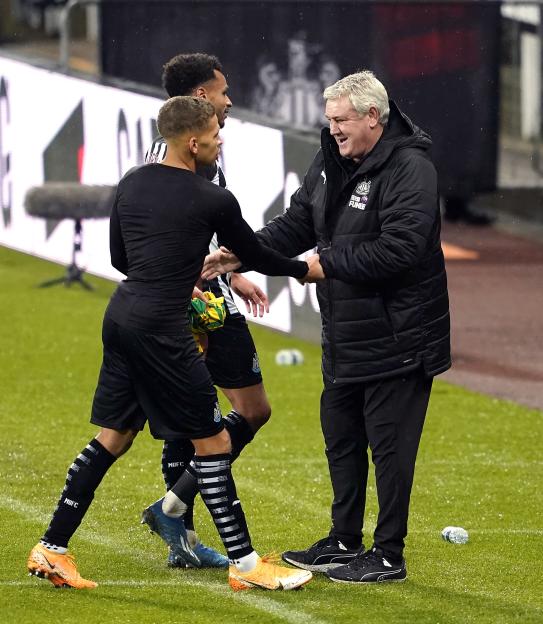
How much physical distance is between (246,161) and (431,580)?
6.95 meters

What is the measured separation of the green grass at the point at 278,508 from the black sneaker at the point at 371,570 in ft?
0.17

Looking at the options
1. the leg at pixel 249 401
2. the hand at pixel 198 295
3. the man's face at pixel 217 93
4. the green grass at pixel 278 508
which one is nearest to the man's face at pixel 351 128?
the man's face at pixel 217 93

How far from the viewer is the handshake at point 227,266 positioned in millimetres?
6398

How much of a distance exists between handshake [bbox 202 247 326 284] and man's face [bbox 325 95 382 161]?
1.44ft

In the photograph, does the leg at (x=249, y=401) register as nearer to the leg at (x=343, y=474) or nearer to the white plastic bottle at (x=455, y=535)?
the leg at (x=343, y=474)

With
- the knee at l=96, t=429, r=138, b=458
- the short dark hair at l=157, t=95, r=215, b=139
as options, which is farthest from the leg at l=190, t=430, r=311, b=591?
the short dark hair at l=157, t=95, r=215, b=139

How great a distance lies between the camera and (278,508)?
26.0 ft

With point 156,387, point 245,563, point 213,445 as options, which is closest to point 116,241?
point 156,387

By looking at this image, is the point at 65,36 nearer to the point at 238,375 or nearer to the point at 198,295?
the point at 238,375

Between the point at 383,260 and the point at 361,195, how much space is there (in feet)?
1.02

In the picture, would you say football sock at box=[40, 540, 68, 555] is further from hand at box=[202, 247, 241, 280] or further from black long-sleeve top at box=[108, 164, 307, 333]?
hand at box=[202, 247, 241, 280]

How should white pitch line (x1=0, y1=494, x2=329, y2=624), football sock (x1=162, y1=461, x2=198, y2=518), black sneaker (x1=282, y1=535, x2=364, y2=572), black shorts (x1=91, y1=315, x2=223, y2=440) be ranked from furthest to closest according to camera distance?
1. black sneaker (x1=282, y1=535, x2=364, y2=572)
2. football sock (x1=162, y1=461, x2=198, y2=518)
3. black shorts (x1=91, y1=315, x2=223, y2=440)
4. white pitch line (x1=0, y1=494, x2=329, y2=624)

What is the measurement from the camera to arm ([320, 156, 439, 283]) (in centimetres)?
632

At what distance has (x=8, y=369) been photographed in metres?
11.5
